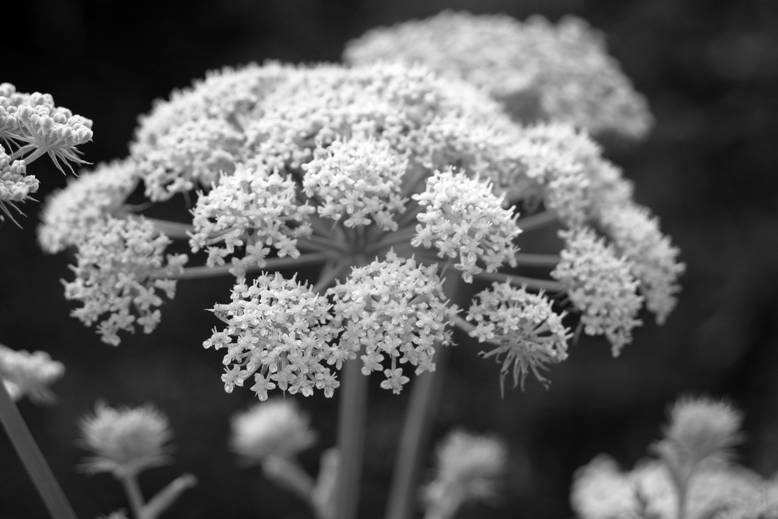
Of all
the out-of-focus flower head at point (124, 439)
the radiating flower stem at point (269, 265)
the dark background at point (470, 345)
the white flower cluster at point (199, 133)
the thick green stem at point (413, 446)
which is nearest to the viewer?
the radiating flower stem at point (269, 265)

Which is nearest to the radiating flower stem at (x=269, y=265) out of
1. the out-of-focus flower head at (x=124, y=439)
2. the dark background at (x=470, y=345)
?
the out-of-focus flower head at (x=124, y=439)

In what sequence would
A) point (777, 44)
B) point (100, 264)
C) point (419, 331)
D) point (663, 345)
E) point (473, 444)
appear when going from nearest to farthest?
point (419, 331) < point (100, 264) < point (473, 444) < point (777, 44) < point (663, 345)

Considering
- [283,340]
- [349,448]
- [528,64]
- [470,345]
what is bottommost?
[283,340]

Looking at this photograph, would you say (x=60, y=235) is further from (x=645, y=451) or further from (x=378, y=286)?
(x=645, y=451)

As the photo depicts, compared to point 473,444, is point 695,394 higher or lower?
higher

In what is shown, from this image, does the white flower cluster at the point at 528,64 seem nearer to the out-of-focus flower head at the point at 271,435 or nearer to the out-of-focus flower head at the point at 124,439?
the out-of-focus flower head at the point at 271,435

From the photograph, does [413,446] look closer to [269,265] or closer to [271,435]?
[271,435]

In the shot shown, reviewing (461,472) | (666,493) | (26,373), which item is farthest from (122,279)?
(666,493)

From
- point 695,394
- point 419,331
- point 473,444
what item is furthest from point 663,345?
point 419,331
